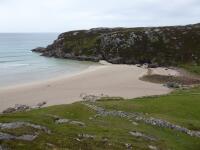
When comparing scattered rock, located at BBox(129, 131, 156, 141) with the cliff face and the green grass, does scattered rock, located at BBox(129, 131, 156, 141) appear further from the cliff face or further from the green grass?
the cliff face

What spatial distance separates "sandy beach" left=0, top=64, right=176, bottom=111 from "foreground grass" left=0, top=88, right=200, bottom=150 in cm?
2156

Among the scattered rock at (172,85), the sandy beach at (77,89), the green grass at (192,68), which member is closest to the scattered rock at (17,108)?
the sandy beach at (77,89)

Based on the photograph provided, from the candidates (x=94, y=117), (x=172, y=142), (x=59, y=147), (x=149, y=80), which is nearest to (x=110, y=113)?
(x=94, y=117)

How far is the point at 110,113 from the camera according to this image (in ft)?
142

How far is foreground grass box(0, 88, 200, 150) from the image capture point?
28219 mm

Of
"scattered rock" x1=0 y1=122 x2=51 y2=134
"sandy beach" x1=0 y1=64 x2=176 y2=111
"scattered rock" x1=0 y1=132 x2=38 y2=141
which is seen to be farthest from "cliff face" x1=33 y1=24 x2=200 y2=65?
"scattered rock" x1=0 y1=132 x2=38 y2=141

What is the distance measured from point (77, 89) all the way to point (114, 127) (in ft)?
145

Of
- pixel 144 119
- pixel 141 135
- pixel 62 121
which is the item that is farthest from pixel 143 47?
pixel 141 135

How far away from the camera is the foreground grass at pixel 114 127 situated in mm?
28219

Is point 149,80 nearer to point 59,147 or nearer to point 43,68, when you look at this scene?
point 43,68

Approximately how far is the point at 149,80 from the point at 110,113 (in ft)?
163

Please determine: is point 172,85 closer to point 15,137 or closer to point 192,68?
point 192,68

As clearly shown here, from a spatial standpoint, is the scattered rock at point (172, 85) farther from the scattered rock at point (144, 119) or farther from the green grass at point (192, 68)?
the scattered rock at point (144, 119)

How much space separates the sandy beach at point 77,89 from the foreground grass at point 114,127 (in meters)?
21.6
